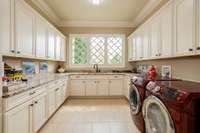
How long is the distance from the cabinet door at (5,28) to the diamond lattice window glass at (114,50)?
4.26m

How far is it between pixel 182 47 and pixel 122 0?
2258 millimetres

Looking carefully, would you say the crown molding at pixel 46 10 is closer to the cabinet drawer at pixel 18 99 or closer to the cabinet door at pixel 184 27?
the cabinet drawer at pixel 18 99

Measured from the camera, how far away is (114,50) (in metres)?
6.26

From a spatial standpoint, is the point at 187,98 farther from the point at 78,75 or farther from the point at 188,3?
the point at 78,75

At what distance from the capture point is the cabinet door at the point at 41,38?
3.28 metres

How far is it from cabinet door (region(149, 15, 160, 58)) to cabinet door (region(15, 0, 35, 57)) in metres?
2.33

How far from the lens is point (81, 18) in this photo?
18.4ft

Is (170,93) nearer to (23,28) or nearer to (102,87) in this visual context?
(23,28)

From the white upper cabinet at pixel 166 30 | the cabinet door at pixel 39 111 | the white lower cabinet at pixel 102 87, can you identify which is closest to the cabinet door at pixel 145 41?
the white upper cabinet at pixel 166 30

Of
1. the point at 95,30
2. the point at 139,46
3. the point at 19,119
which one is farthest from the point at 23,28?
the point at 95,30

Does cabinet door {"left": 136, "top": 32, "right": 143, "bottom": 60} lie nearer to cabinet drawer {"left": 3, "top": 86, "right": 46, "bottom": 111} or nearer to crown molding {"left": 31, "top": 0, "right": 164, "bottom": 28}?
crown molding {"left": 31, "top": 0, "right": 164, "bottom": 28}

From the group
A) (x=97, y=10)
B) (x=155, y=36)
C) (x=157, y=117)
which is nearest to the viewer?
(x=157, y=117)

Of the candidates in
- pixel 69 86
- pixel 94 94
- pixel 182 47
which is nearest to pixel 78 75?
pixel 69 86

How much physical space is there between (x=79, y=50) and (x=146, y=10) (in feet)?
9.15
